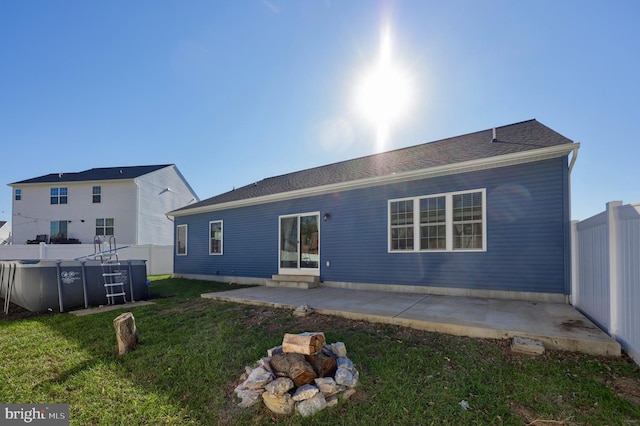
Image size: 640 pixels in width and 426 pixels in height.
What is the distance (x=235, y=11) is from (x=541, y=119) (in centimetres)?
893

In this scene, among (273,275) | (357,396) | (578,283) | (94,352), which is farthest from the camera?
(273,275)

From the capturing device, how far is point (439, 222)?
7145 mm

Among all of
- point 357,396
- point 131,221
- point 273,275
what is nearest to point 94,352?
point 357,396

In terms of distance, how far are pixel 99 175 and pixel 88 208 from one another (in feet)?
8.07

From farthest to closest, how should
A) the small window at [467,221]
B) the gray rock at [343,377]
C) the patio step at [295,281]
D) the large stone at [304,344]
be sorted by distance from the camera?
the patio step at [295,281] → the small window at [467,221] → the large stone at [304,344] → the gray rock at [343,377]

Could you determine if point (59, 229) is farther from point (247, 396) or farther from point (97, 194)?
point (247, 396)

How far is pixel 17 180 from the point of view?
1967 cm

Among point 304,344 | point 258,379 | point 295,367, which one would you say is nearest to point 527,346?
point 304,344

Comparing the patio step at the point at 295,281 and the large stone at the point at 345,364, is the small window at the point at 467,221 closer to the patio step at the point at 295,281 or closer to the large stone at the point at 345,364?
the patio step at the point at 295,281

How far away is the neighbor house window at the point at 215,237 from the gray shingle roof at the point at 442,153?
3.99 ft

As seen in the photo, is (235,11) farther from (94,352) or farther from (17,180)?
(17,180)

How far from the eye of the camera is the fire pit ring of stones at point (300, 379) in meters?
2.56

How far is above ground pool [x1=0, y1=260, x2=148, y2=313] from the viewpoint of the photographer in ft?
21.6

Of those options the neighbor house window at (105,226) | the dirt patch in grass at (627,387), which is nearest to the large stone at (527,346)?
the dirt patch in grass at (627,387)
